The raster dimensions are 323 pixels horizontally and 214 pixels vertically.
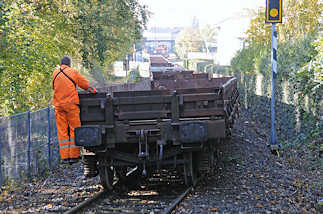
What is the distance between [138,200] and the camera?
7352mm

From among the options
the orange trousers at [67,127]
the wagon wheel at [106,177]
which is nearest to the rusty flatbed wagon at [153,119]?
the orange trousers at [67,127]

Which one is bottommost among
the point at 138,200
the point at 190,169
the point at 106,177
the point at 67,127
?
the point at 138,200

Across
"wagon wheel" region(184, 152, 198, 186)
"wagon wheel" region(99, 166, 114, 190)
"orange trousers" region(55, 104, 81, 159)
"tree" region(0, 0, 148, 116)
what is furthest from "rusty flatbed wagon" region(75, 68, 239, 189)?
"tree" region(0, 0, 148, 116)

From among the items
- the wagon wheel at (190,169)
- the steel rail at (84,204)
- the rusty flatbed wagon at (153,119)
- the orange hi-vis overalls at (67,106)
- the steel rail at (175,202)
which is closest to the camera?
the steel rail at (175,202)

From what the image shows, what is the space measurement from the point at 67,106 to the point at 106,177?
156 cm

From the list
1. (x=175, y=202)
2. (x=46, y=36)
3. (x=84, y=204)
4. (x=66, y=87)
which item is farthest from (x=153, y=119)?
(x=46, y=36)

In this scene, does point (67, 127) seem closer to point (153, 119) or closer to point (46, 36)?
point (153, 119)

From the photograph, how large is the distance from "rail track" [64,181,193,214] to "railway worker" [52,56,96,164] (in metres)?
0.91

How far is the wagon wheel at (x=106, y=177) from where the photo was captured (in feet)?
25.3

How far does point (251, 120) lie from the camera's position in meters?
20.2

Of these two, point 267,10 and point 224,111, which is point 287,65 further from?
point 224,111

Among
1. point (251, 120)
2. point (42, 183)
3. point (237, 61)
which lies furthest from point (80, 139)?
point (237, 61)

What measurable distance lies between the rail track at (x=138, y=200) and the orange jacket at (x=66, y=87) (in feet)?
5.59

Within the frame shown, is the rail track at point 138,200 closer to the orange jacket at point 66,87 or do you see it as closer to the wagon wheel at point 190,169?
the wagon wheel at point 190,169
